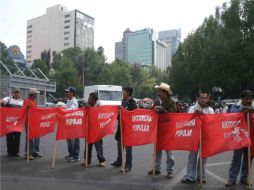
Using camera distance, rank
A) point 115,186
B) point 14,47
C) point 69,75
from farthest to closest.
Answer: point 69,75 < point 14,47 < point 115,186

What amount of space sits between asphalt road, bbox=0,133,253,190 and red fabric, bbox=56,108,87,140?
73cm

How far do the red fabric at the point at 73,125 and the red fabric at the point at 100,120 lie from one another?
5.7 inches

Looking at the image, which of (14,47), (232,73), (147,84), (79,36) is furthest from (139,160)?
(79,36)

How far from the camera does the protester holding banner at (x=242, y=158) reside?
25.7ft

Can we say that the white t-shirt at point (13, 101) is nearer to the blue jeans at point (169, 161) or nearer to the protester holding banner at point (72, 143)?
the protester holding banner at point (72, 143)

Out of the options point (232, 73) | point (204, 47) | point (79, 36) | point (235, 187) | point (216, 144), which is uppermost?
point (79, 36)

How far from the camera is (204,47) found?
56250 millimetres

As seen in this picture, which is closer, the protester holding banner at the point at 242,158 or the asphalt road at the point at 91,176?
the asphalt road at the point at 91,176

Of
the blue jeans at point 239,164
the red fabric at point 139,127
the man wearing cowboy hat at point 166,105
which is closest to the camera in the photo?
the blue jeans at point 239,164

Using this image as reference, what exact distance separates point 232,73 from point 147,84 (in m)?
63.4

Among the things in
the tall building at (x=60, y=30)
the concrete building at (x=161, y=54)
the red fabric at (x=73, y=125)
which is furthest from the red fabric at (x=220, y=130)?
the concrete building at (x=161, y=54)

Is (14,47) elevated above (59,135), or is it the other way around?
(14,47)

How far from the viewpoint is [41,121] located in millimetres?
10406

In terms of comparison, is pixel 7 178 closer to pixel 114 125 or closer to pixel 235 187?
pixel 114 125
